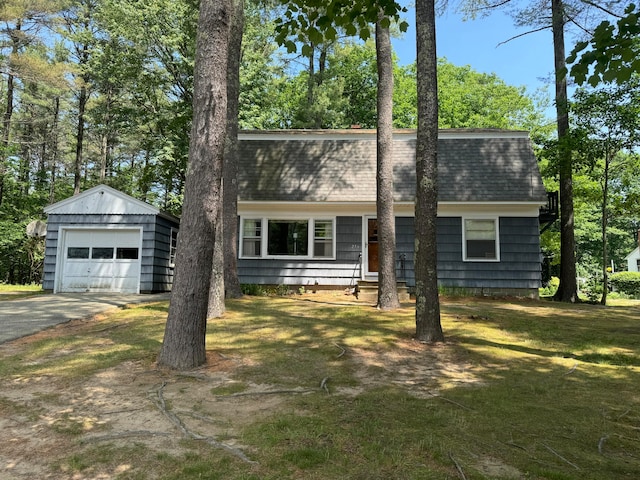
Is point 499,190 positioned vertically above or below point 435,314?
above

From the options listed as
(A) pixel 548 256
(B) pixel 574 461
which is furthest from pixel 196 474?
(A) pixel 548 256

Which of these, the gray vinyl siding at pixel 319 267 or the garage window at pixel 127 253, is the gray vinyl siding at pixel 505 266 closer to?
the gray vinyl siding at pixel 319 267

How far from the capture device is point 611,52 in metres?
3.27

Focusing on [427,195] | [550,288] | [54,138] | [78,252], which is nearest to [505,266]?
[427,195]

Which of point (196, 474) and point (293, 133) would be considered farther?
point (293, 133)

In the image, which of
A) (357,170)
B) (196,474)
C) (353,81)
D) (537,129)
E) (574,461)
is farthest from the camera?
(353,81)

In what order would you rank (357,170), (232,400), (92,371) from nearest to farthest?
1. (232,400)
2. (92,371)
3. (357,170)

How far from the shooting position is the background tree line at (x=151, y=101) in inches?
697

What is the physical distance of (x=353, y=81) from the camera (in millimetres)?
27562

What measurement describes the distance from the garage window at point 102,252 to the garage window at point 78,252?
0.21 m

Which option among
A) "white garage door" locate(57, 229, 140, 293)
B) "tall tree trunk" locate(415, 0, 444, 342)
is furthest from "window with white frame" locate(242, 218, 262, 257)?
"tall tree trunk" locate(415, 0, 444, 342)

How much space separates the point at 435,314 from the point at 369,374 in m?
1.88

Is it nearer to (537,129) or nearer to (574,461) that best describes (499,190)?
(574,461)

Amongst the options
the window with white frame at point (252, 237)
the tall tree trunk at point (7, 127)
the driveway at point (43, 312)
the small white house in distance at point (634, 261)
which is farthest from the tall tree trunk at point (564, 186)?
the small white house in distance at point (634, 261)
